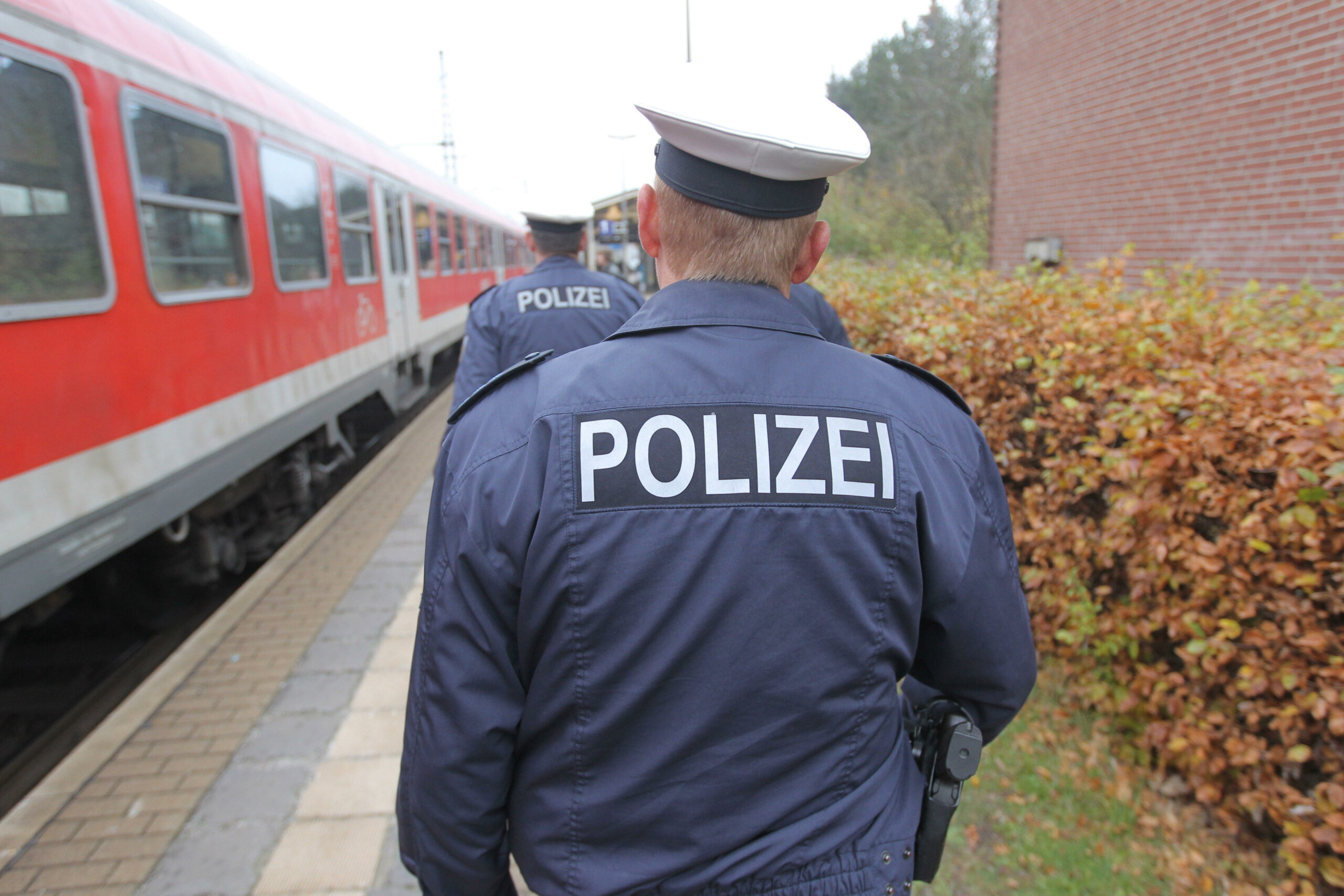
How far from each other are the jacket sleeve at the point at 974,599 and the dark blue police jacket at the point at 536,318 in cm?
244

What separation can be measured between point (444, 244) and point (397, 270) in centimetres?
306

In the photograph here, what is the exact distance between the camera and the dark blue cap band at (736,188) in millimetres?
1198

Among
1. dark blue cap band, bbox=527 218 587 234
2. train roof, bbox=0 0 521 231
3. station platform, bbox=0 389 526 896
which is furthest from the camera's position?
dark blue cap band, bbox=527 218 587 234

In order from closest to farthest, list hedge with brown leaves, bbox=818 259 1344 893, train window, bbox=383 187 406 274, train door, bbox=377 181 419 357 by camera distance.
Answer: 1. hedge with brown leaves, bbox=818 259 1344 893
2. train door, bbox=377 181 419 357
3. train window, bbox=383 187 406 274

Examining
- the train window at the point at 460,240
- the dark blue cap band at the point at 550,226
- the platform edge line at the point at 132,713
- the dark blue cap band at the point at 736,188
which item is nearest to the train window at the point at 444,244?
the train window at the point at 460,240

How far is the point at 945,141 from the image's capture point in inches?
736

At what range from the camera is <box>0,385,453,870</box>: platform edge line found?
279 cm

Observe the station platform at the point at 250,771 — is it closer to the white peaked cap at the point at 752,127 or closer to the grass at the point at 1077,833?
the grass at the point at 1077,833

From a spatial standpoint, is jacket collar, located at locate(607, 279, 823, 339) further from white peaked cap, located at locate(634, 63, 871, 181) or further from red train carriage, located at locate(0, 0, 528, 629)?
red train carriage, located at locate(0, 0, 528, 629)

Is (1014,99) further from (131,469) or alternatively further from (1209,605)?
(131,469)

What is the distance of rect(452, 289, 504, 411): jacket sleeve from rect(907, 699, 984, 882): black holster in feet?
8.23

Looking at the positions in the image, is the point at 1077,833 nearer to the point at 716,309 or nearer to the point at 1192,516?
the point at 1192,516

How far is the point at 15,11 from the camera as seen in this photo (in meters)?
3.03

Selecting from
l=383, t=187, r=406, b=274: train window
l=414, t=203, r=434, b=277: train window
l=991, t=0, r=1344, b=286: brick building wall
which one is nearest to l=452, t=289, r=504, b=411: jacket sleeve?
l=991, t=0, r=1344, b=286: brick building wall
